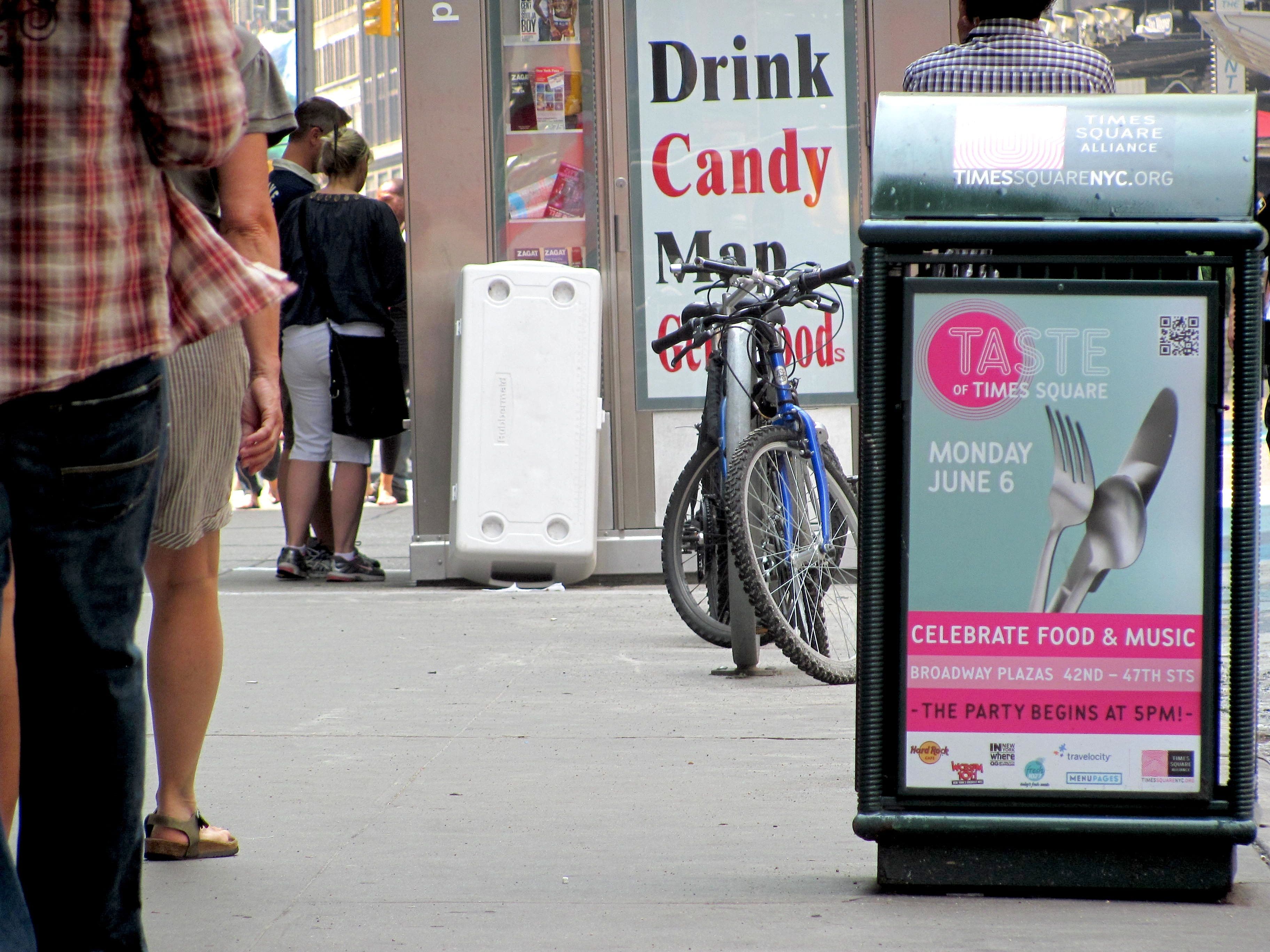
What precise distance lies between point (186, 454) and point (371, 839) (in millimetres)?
880

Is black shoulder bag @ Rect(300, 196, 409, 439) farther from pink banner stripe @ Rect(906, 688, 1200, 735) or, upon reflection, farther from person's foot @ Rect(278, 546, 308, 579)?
pink banner stripe @ Rect(906, 688, 1200, 735)

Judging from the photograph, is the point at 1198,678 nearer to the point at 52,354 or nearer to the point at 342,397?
the point at 52,354

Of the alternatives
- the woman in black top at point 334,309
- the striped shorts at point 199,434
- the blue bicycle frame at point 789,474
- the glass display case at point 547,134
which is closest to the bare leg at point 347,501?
the woman in black top at point 334,309

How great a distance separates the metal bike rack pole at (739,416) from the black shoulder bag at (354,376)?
253 centimetres

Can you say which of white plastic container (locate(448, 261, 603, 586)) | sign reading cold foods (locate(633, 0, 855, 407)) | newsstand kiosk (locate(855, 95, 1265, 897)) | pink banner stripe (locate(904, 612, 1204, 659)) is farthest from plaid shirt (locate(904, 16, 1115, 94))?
sign reading cold foods (locate(633, 0, 855, 407))

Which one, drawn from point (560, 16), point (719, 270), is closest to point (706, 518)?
point (719, 270)

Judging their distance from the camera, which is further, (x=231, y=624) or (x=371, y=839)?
(x=231, y=624)

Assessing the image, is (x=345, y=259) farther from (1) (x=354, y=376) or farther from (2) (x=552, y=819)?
(2) (x=552, y=819)

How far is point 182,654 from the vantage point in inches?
119

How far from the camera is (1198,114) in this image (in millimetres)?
2768

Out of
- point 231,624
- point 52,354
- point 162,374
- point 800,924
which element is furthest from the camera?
point 231,624

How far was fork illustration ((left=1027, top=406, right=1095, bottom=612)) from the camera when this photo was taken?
280 cm

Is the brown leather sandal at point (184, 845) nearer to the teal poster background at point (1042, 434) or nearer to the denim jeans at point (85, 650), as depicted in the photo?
the denim jeans at point (85, 650)

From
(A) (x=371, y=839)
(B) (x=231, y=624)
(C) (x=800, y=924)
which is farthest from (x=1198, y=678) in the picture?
(B) (x=231, y=624)
